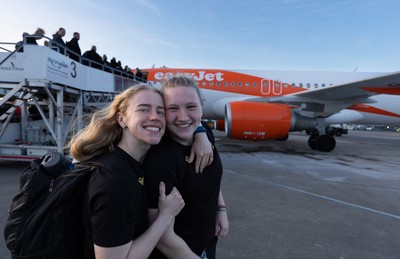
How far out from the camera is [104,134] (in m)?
1.17

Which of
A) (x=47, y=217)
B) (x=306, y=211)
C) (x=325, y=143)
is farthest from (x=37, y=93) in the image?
(x=325, y=143)

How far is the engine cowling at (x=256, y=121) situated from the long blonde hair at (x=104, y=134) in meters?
6.91

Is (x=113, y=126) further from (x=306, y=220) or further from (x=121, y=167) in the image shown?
(x=306, y=220)

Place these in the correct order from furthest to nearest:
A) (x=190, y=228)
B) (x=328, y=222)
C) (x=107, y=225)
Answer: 1. (x=328, y=222)
2. (x=190, y=228)
3. (x=107, y=225)

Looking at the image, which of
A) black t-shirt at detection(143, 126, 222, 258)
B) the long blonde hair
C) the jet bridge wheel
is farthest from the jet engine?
the long blonde hair

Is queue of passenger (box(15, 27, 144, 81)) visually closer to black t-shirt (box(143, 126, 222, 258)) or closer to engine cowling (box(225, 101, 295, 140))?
engine cowling (box(225, 101, 295, 140))

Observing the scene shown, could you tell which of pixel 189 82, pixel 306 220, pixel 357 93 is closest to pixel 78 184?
pixel 189 82

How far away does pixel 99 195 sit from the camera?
924mm

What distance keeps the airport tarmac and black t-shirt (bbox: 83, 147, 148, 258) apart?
A: 1.74 metres

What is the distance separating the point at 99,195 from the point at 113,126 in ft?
1.31

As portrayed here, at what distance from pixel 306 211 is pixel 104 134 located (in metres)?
3.31

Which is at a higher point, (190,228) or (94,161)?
(94,161)

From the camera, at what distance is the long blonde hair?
114cm

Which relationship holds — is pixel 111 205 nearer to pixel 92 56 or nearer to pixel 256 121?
pixel 92 56
